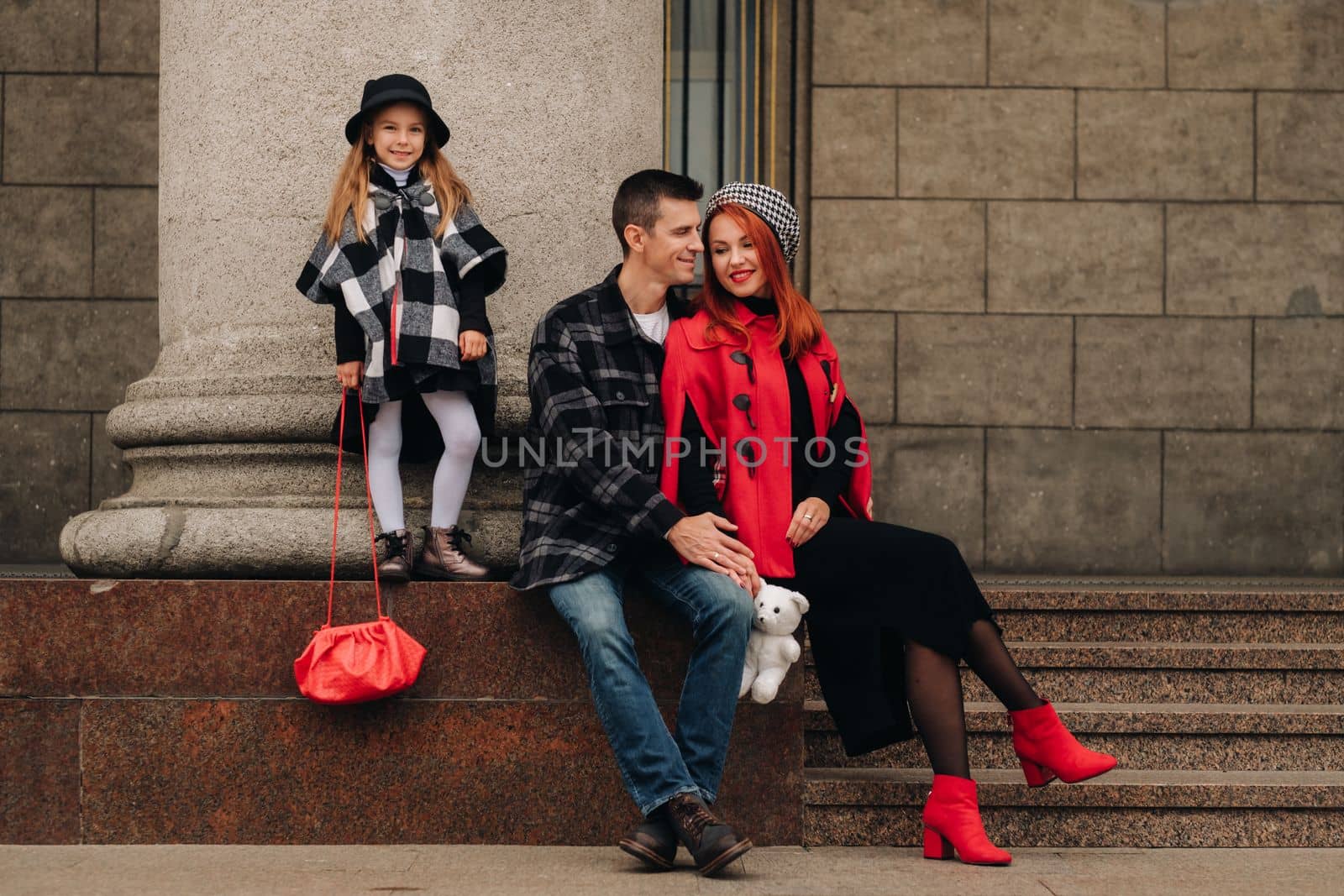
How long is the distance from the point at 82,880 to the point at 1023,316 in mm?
6746

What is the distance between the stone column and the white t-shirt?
1.93 feet

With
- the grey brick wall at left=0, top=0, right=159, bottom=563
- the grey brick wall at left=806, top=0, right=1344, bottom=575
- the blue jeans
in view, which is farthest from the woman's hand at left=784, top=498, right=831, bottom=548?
the grey brick wall at left=0, top=0, right=159, bottom=563

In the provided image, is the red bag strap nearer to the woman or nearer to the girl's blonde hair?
the girl's blonde hair

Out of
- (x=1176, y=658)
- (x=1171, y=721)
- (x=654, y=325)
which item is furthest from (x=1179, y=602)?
(x=654, y=325)

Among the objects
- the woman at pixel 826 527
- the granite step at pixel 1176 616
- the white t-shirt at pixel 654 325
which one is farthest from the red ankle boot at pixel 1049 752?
the white t-shirt at pixel 654 325

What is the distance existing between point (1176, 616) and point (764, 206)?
2.47 meters

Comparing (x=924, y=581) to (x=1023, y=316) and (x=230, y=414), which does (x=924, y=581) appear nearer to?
(x=230, y=414)

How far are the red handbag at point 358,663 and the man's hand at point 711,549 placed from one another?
2.93ft

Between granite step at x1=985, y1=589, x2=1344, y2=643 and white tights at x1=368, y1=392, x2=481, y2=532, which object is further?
granite step at x1=985, y1=589, x2=1344, y2=643

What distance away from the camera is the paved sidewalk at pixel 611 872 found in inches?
170

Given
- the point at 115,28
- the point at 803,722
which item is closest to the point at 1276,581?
the point at 803,722

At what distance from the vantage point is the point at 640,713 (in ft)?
14.9

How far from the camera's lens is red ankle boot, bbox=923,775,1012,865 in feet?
15.2

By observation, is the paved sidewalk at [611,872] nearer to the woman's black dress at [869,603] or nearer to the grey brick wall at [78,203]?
the woman's black dress at [869,603]
